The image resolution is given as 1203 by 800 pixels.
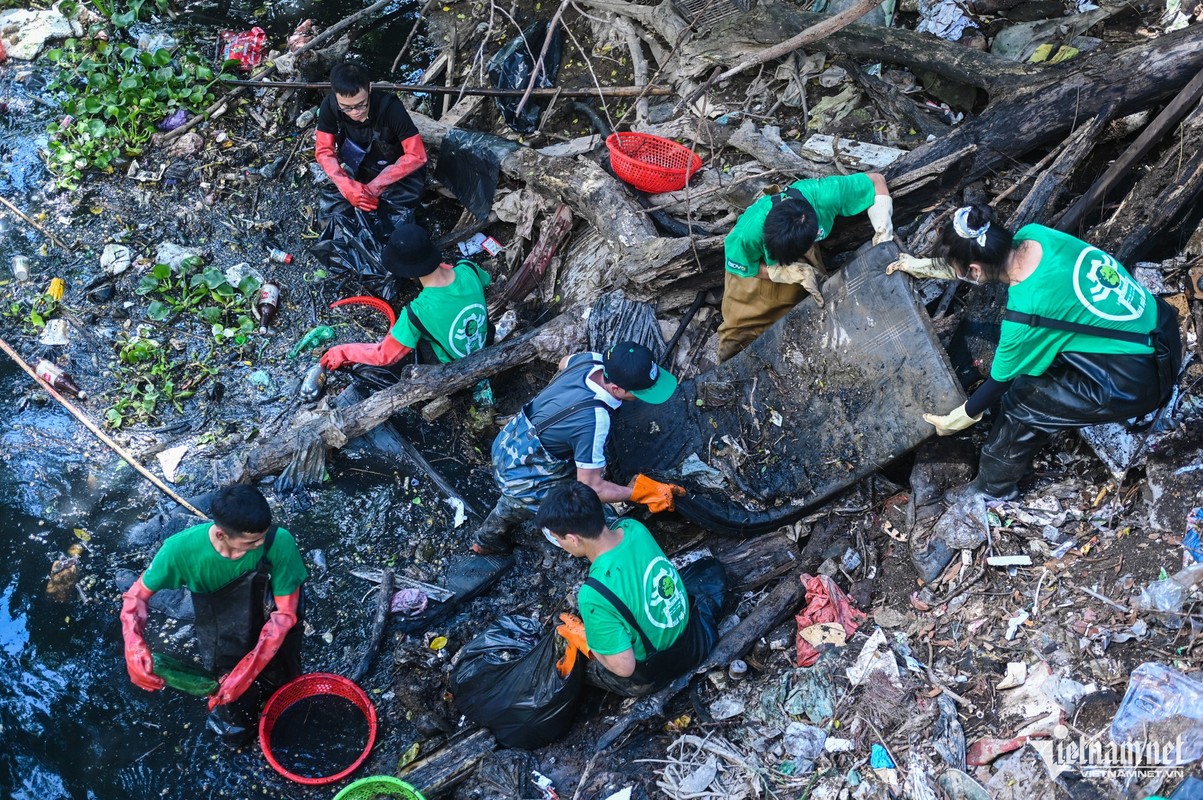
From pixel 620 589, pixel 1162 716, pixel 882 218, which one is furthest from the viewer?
pixel 882 218

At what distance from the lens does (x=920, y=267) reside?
A: 427 cm

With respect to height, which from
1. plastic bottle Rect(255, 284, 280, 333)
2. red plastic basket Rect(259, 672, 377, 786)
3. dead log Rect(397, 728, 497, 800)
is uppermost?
plastic bottle Rect(255, 284, 280, 333)

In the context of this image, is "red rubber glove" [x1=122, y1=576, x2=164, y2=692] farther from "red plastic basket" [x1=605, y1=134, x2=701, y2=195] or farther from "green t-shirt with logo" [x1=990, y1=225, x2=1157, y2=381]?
"green t-shirt with logo" [x1=990, y1=225, x2=1157, y2=381]

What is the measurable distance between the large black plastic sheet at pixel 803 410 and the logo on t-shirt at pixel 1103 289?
0.76 meters

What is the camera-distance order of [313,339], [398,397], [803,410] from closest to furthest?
[803,410]
[398,397]
[313,339]

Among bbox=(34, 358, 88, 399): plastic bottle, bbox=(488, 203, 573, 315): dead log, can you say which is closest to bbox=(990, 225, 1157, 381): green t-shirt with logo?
bbox=(488, 203, 573, 315): dead log

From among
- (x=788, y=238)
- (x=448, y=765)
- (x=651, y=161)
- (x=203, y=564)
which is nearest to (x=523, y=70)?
(x=651, y=161)

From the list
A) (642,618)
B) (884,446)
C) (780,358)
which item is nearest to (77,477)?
(642,618)

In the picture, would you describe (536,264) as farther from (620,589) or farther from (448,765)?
(448,765)

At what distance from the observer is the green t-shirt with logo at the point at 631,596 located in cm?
358

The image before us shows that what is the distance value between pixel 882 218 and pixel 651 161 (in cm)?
193

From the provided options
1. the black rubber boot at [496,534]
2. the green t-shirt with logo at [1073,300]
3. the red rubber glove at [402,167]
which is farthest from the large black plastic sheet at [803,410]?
the red rubber glove at [402,167]

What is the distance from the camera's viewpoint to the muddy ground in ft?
12.3

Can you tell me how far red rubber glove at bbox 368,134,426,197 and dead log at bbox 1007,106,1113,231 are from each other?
383cm
